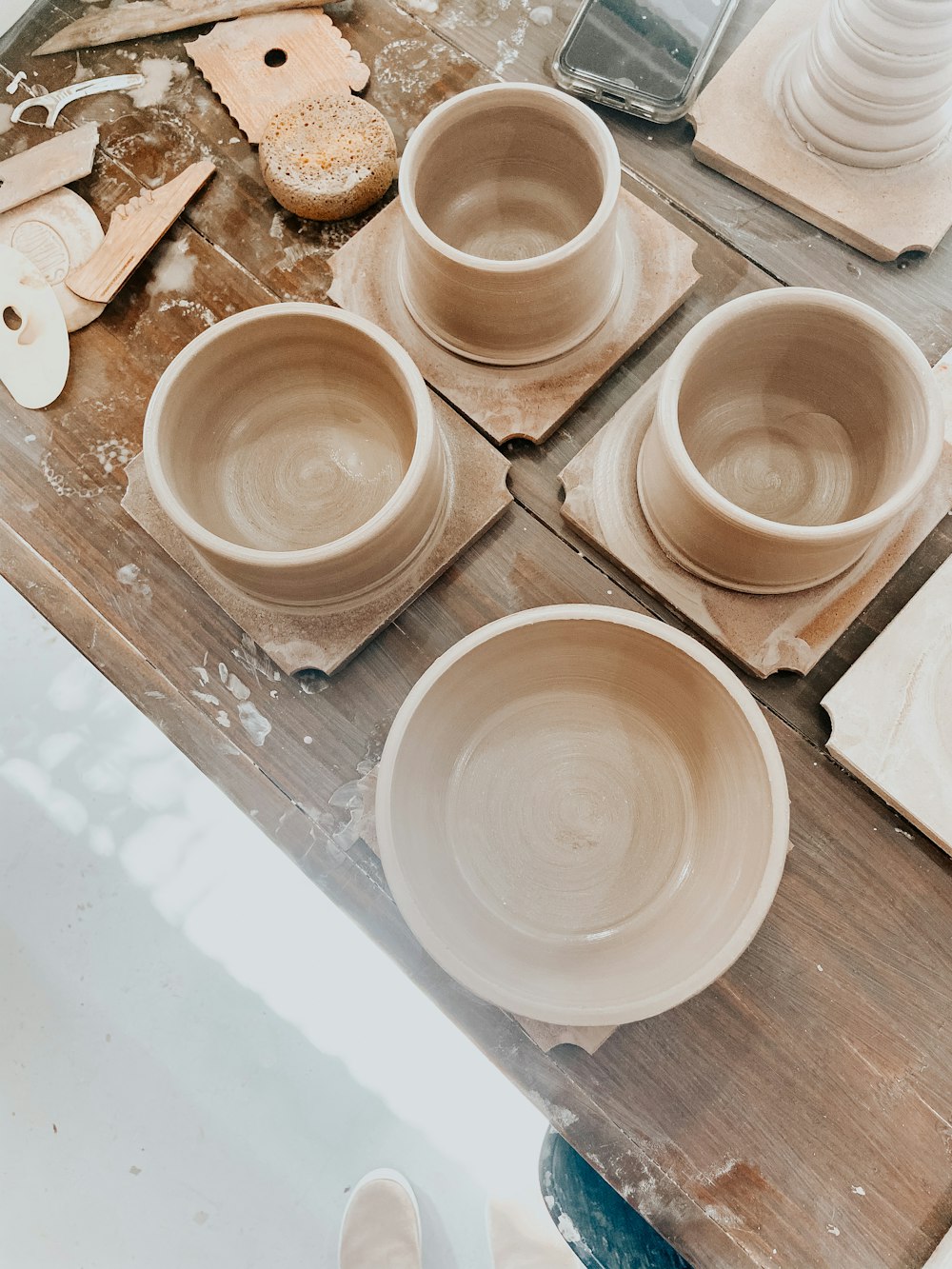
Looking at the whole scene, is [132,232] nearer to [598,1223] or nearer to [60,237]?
[60,237]

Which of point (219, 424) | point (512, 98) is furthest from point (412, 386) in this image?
point (512, 98)

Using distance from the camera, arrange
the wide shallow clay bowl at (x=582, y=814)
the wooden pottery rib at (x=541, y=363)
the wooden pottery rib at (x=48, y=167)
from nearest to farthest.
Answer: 1. the wide shallow clay bowl at (x=582, y=814)
2. the wooden pottery rib at (x=541, y=363)
3. the wooden pottery rib at (x=48, y=167)

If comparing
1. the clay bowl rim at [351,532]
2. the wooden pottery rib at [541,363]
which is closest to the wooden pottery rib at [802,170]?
the wooden pottery rib at [541,363]

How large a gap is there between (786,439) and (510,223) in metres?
0.45

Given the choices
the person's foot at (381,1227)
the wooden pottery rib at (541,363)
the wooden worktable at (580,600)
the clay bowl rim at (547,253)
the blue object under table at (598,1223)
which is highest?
the clay bowl rim at (547,253)

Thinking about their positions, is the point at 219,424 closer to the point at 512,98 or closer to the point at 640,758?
the point at 512,98

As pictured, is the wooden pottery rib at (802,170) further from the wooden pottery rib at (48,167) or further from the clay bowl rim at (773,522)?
the wooden pottery rib at (48,167)

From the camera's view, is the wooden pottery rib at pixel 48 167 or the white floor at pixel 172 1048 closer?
the wooden pottery rib at pixel 48 167

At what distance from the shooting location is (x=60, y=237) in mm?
1108

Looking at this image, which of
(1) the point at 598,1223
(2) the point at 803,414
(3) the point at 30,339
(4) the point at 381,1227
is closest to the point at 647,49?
(2) the point at 803,414

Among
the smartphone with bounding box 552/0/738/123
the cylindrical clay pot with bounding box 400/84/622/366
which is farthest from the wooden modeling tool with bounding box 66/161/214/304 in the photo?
the smartphone with bounding box 552/0/738/123

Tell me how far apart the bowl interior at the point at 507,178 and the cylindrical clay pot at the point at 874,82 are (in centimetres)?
32

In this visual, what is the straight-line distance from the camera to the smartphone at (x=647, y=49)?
109 cm

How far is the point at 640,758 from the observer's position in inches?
36.8
